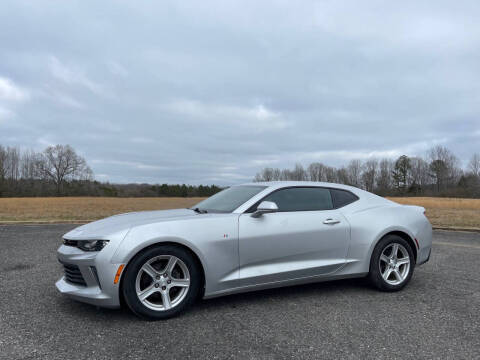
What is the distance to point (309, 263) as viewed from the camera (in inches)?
153

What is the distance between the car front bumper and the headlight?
46 millimetres

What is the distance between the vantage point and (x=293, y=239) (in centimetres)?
379

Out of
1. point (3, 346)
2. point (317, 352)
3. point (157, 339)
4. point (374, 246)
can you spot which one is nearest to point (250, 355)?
point (317, 352)

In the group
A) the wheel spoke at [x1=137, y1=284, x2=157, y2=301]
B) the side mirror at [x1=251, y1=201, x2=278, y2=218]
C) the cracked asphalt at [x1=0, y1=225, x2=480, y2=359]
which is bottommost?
the cracked asphalt at [x1=0, y1=225, x2=480, y2=359]

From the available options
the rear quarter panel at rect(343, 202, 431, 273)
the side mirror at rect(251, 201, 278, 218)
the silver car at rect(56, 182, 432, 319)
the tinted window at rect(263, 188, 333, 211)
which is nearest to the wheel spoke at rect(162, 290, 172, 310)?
the silver car at rect(56, 182, 432, 319)

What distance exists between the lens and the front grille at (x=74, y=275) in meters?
3.23

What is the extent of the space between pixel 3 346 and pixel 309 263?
298 centimetres

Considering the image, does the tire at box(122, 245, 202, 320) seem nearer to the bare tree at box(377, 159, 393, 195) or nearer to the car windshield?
the car windshield

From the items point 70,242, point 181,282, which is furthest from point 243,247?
point 70,242

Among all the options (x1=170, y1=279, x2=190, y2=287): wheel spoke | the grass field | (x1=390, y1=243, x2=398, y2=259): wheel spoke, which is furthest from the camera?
the grass field

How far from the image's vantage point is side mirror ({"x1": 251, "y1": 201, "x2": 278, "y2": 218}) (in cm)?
353

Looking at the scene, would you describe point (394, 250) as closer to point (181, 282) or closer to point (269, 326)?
point (269, 326)

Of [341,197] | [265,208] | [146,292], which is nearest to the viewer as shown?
[146,292]

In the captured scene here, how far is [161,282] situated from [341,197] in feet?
8.31
